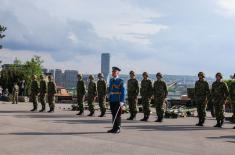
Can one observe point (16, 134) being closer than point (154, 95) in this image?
Yes

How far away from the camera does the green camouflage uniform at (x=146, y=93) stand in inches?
→ 842

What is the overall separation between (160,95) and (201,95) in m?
1.82

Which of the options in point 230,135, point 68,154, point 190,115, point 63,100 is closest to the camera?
point 68,154

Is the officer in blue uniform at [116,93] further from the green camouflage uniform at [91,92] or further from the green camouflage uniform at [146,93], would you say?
the green camouflage uniform at [91,92]

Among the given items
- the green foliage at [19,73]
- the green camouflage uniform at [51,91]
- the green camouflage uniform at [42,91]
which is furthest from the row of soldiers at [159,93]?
the green foliage at [19,73]

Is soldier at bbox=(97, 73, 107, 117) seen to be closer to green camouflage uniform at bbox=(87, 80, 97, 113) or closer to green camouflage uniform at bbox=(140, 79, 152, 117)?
green camouflage uniform at bbox=(87, 80, 97, 113)

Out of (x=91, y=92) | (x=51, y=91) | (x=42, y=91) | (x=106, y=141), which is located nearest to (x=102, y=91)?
(x=91, y=92)

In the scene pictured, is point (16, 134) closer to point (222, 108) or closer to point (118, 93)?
point (118, 93)

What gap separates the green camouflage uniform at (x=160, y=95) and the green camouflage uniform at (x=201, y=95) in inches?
58.2

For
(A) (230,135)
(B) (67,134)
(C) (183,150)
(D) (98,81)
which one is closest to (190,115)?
(D) (98,81)

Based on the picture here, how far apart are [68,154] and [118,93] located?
5.47 meters

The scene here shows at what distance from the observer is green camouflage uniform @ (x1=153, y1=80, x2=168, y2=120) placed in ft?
68.1

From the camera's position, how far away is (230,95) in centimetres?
1900

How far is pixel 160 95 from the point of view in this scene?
20.8 m
